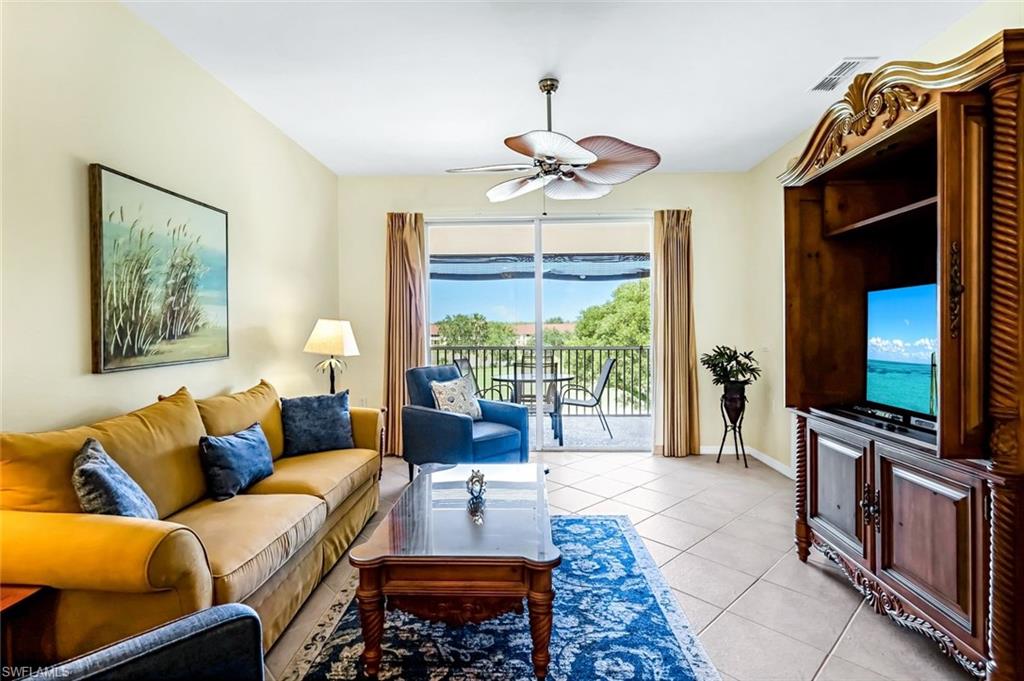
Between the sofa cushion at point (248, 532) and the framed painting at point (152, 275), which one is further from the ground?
the framed painting at point (152, 275)

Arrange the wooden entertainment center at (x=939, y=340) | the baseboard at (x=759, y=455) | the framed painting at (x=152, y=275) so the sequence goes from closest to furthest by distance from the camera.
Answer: the wooden entertainment center at (x=939, y=340) → the framed painting at (x=152, y=275) → the baseboard at (x=759, y=455)

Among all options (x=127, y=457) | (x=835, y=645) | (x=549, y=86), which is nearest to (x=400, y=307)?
(x=549, y=86)

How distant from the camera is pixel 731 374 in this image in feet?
14.3

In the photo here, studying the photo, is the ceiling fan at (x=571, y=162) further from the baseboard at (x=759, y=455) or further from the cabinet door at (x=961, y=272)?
the baseboard at (x=759, y=455)

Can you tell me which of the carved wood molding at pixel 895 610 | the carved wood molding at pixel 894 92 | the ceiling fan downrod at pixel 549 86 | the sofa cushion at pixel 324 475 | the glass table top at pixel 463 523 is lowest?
the carved wood molding at pixel 895 610

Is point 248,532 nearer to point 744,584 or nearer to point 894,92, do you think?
point 744,584

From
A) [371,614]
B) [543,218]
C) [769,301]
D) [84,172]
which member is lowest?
[371,614]

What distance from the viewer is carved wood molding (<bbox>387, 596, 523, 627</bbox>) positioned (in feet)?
5.58

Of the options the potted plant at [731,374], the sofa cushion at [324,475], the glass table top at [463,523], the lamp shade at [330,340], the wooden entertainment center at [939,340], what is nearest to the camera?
the wooden entertainment center at [939,340]

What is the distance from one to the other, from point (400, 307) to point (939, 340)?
4.05 metres

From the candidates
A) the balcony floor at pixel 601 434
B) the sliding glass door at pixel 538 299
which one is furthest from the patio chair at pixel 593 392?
the balcony floor at pixel 601 434

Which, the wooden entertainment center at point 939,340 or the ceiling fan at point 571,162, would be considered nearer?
the wooden entertainment center at point 939,340

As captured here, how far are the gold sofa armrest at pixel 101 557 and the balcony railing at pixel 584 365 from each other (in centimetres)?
372

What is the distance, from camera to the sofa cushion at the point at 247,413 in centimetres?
250
